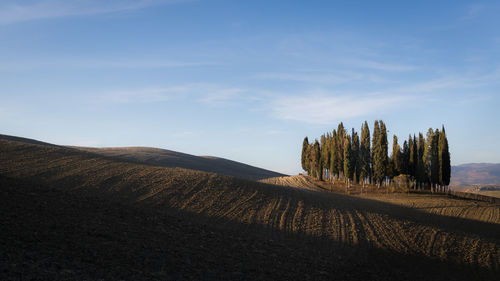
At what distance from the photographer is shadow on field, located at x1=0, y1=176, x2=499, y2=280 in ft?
34.7

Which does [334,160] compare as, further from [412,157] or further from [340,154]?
[412,157]

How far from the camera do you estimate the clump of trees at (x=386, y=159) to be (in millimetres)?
50688

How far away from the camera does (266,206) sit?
25656 millimetres

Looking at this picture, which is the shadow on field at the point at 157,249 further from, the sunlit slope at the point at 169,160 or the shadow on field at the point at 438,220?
the sunlit slope at the point at 169,160

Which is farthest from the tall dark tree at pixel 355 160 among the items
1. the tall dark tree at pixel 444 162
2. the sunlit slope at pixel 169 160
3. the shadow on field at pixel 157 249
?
the shadow on field at pixel 157 249

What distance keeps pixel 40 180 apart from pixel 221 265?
15704 mm

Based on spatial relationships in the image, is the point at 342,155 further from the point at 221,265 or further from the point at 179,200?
the point at 221,265

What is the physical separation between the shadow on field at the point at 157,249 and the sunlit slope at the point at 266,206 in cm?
137

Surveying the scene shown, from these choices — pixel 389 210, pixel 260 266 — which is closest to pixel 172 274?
pixel 260 266

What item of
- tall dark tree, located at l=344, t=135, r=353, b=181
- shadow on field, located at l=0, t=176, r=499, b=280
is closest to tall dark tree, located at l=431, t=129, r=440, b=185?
tall dark tree, located at l=344, t=135, r=353, b=181

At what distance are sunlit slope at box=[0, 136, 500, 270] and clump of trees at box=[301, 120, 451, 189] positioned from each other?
850 inches

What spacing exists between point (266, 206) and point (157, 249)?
42.5 ft

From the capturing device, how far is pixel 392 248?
1947 centimetres

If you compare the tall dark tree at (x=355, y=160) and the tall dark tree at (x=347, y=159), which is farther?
the tall dark tree at (x=355, y=160)
